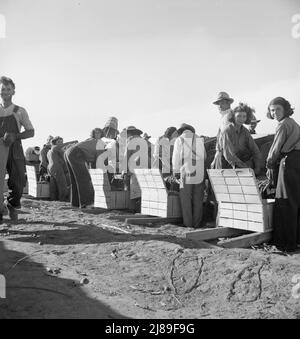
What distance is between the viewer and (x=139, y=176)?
6.80 meters

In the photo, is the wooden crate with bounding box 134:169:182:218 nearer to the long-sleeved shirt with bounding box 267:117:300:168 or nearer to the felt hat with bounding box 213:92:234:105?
the felt hat with bounding box 213:92:234:105

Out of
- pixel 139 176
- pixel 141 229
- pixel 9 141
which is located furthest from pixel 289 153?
pixel 9 141

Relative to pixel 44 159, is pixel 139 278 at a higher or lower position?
lower

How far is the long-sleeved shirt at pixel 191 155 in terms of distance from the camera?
618 cm

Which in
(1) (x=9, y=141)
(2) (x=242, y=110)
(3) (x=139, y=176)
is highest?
(2) (x=242, y=110)

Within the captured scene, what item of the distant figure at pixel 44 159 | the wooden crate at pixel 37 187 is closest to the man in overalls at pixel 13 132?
the wooden crate at pixel 37 187

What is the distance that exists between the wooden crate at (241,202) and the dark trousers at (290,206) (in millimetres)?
189

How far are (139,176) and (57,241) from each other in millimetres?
2173

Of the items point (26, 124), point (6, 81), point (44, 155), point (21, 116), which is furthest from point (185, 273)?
point (44, 155)

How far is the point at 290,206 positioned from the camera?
4.60m

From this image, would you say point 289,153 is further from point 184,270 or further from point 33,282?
point 33,282

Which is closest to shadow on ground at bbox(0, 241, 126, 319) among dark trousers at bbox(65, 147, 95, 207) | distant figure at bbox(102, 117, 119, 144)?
dark trousers at bbox(65, 147, 95, 207)

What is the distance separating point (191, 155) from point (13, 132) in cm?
260

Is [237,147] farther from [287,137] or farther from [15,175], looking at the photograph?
[15,175]
